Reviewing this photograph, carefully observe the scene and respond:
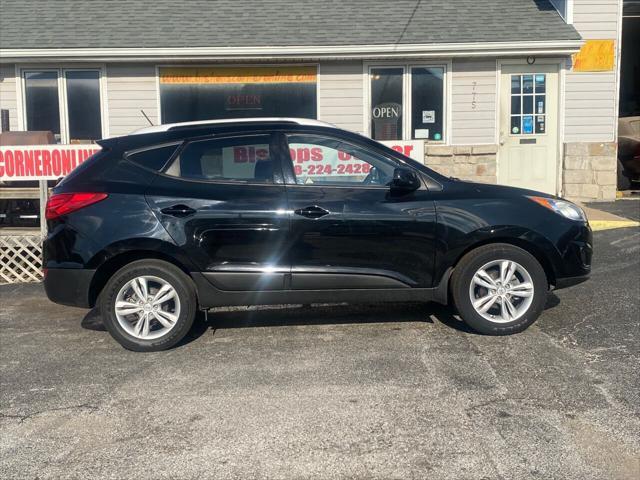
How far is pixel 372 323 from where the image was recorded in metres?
5.97

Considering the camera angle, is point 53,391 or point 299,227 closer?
point 53,391

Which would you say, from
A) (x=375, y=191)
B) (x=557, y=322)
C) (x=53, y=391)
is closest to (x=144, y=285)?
(x=53, y=391)

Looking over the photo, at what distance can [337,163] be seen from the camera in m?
5.41

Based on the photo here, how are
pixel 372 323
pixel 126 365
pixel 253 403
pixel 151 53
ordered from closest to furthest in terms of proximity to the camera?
pixel 253 403
pixel 126 365
pixel 372 323
pixel 151 53

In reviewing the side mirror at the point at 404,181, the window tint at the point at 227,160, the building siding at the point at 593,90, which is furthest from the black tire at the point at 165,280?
the building siding at the point at 593,90

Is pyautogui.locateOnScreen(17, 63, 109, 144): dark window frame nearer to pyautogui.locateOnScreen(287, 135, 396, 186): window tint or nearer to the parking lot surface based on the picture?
the parking lot surface

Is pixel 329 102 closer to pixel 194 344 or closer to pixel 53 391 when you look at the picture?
pixel 194 344

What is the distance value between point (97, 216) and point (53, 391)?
134 cm

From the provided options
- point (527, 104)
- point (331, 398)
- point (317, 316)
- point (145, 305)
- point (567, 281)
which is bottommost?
point (331, 398)

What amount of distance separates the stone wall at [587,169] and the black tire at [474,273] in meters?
7.30

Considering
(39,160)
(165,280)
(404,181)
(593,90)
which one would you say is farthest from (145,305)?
(593,90)

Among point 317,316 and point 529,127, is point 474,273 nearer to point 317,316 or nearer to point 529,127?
point 317,316

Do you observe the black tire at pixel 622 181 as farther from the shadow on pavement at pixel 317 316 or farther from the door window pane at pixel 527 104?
the shadow on pavement at pixel 317 316

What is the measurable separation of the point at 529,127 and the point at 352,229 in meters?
7.94
